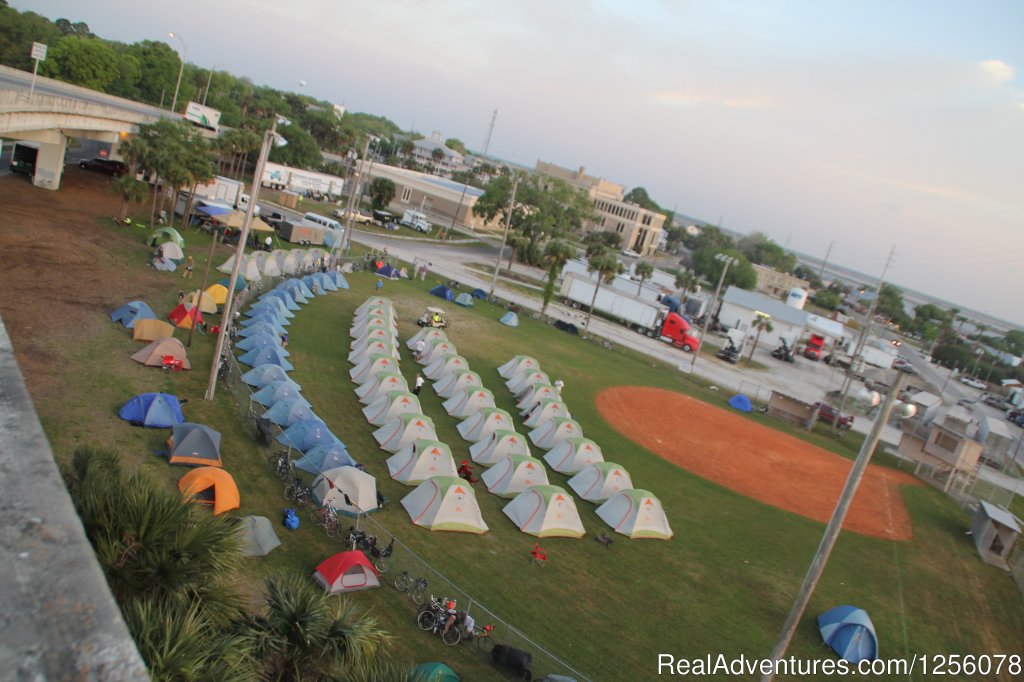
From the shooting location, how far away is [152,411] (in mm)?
18594

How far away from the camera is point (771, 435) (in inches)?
1469

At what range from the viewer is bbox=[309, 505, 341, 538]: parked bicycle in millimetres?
16781

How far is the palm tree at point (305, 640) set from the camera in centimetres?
807

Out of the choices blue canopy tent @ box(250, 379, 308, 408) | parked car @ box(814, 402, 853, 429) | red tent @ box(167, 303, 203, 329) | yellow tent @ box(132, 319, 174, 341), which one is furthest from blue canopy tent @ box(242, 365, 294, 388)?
parked car @ box(814, 402, 853, 429)

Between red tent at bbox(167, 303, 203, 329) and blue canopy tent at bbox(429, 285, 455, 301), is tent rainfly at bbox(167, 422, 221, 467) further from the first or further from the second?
blue canopy tent at bbox(429, 285, 455, 301)

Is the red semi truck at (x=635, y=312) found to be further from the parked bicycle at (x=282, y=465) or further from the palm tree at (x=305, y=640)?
the palm tree at (x=305, y=640)

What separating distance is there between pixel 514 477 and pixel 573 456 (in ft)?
13.1

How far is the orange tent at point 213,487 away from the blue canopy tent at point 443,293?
32.3m

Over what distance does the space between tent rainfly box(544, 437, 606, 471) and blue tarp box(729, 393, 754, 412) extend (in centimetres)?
1934

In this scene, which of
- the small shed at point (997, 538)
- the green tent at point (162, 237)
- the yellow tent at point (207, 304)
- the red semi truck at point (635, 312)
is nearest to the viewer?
the small shed at point (997, 538)

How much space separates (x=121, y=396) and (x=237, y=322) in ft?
33.9

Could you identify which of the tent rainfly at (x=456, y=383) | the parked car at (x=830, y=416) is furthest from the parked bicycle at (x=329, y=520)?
the parked car at (x=830, y=416)

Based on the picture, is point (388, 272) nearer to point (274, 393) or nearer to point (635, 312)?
point (635, 312)

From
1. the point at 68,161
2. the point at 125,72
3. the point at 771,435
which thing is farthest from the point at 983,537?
the point at 125,72
